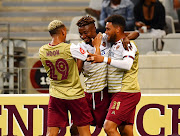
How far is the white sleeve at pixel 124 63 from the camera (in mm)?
5422

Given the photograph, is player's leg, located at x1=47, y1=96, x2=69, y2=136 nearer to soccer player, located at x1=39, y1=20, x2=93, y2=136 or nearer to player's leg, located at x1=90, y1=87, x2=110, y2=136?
soccer player, located at x1=39, y1=20, x2=93, y2=136

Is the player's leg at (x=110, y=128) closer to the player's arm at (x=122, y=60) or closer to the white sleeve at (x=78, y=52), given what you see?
the player's arm at (x=122, y=60)

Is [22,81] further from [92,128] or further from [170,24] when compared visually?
[170,24]

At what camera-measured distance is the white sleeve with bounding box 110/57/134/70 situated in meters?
5.42

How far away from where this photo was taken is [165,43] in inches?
333

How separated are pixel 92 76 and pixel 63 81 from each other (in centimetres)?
38

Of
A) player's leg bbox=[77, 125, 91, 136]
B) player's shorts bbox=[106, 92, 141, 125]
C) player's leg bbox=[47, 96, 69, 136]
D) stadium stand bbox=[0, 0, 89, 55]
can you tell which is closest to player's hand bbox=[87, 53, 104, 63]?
player's shorts bbox=[106, 92, 141, 125]

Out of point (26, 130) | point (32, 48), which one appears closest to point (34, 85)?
point (26, 130)

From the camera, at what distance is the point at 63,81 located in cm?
562

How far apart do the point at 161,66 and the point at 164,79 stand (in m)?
0.22

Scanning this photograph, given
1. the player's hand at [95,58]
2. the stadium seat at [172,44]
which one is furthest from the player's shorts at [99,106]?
the stadium seat at [172,44]

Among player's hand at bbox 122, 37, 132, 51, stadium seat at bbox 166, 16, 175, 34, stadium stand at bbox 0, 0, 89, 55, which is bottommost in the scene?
player's hand at bbox 122, 37, 132, 51

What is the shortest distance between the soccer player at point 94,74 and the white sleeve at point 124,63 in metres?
0.22

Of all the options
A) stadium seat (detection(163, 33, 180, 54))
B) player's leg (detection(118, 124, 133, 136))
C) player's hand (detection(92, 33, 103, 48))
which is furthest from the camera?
stadium seat (detection(163, 33, 180, 54))
